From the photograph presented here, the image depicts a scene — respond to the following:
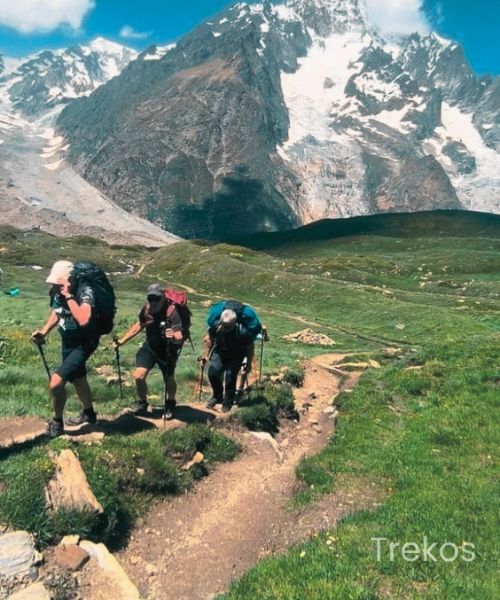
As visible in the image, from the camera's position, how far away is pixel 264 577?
819 centimetres

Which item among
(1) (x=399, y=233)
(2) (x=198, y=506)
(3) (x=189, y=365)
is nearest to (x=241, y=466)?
(2) (x=198, y=506)

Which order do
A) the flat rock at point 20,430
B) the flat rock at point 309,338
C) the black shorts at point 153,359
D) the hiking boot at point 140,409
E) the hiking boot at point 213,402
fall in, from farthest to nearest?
the flat rock at point 309,338, the hiking boot at point 213,402, the hiking boot at point 140,409, the black shorts at point 153,359, the flat rock at point 20,430

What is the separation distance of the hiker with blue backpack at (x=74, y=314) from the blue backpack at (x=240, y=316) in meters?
3.79

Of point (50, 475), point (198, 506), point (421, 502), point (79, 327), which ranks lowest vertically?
point (198, 506)

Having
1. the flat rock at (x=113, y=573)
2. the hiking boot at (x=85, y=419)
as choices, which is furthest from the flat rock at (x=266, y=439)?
the flat rock at (x=113, y=573)

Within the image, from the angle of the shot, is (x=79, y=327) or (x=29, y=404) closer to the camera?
(x=79, y=327)

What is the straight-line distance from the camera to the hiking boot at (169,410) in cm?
1405

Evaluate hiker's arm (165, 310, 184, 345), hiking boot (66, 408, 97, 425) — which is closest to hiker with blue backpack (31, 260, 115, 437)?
hiking boot (66, 408, 97, 425)

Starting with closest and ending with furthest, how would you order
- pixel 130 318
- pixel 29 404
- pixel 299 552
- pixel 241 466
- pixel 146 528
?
1. pixel 299 552
2. pixel 146 528
3. pixel 241 466
4. pixel 29 404
5. pixel 130 318

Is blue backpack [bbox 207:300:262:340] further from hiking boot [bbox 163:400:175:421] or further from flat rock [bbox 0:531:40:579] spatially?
flat rock [bbox 0:531:40:579]

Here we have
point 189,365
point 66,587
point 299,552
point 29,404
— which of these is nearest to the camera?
point 66,587

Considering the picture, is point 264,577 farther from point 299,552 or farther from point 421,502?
point 421,502

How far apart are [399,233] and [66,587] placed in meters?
→ 195

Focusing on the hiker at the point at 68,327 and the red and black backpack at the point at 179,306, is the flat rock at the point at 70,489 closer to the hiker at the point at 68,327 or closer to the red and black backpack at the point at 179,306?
the hiker at the point at 68,327
